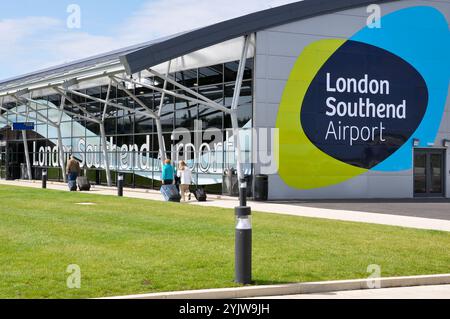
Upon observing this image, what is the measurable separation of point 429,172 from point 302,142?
7.16 metres

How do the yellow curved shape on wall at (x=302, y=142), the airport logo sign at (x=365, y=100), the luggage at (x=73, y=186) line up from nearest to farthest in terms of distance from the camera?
the yellow curved shape on wall at (x=302, y=142) → the airport logo sign at (x=365, y=100) → the luggage at (x=73, y=186)

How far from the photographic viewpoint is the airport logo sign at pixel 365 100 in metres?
26.9

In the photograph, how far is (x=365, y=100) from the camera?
28.2 meters

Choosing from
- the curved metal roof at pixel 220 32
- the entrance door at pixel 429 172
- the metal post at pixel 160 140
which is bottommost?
the entrance door at pixel 429 172

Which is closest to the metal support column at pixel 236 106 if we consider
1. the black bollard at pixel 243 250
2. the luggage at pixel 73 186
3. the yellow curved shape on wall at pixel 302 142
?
the yellow curved shape on wall at pixel 302 142

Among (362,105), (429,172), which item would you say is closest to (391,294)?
(362,105)

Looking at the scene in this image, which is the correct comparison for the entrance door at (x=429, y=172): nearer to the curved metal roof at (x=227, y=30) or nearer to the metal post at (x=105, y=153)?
the curved metal roof at (x=227, y=30)

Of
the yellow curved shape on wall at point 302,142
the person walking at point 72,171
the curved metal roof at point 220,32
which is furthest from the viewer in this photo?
the person walking at point 72,171

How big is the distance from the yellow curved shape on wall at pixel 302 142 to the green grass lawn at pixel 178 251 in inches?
383

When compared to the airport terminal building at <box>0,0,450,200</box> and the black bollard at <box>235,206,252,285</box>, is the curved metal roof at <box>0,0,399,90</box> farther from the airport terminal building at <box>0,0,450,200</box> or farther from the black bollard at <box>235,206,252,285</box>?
the black bollard at <box>235,206,252,285</box>

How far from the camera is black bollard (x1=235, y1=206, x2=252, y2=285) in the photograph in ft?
27.1

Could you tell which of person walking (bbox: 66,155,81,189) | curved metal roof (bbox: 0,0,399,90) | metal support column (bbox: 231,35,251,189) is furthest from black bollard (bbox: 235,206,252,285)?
person walking (bbox: 66,155,81,189)

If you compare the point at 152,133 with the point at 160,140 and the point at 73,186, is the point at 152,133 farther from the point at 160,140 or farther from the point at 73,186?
the point at 73,186
